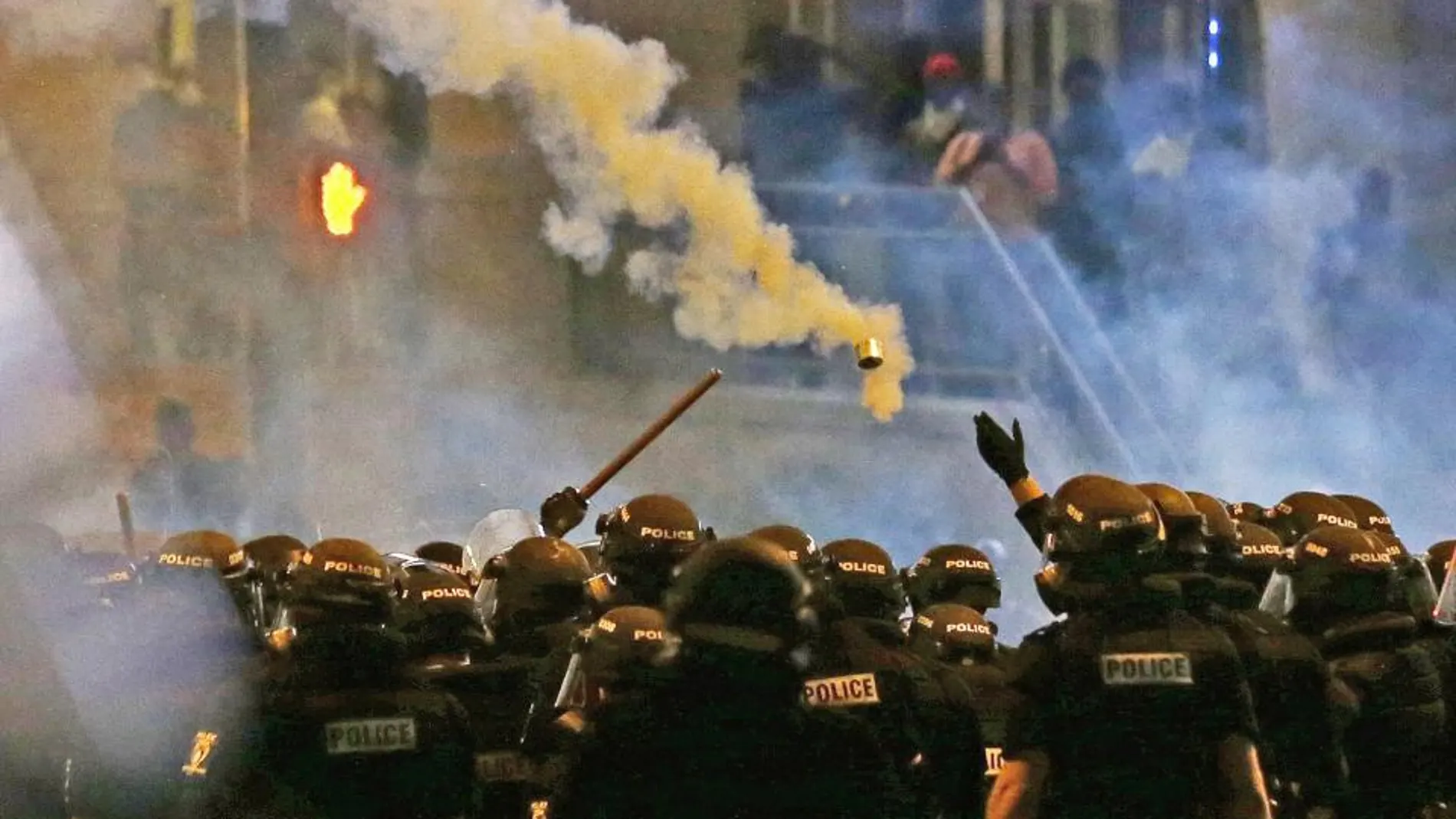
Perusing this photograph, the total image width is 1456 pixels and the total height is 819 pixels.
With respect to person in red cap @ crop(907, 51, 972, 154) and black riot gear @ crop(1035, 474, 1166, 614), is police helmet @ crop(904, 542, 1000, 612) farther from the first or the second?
person in red cap @ crop(907, 51, 972, 154)

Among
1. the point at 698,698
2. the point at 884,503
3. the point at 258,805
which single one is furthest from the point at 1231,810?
the point at 884,503

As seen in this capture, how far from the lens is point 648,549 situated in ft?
18.6

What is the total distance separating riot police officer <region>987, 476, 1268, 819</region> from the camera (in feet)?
14.6

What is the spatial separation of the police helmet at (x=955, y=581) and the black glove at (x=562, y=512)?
173cm

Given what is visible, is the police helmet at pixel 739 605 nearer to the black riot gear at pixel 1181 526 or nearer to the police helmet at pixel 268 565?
the black riot gear at pixel 1181 526

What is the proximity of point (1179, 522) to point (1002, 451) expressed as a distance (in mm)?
701

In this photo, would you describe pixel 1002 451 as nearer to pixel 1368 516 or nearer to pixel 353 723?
pixel 353 723

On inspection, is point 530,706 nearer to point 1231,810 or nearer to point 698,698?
point 698,698

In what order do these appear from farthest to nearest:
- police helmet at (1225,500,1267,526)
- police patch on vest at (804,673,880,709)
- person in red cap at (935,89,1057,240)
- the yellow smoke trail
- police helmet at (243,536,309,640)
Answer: person in red cap at (935,89,1057,240) → the yellow smoke trail → police helmet at (1225,500,1267,526) → police helmet at (243,536,309,640) → police patch on vest at (804,673,880,709)

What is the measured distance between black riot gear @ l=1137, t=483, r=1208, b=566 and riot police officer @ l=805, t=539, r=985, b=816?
70 centimetres

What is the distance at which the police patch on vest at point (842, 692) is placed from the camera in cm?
409

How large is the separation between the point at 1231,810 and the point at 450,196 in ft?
41.5

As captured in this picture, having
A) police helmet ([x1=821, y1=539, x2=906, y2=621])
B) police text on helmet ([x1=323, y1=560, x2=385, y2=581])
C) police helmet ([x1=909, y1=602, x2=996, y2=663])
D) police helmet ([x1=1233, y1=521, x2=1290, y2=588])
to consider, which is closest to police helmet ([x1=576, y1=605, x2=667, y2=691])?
police text on helmet ([x1=323, y1=560, x2=385, y2=581])

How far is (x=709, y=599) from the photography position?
12.8 ft
